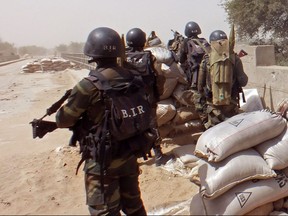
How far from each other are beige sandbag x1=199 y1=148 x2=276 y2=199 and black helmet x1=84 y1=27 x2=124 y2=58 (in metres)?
1.19

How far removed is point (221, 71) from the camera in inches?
148

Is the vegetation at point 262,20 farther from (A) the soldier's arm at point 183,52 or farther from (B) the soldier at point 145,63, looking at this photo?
(B) the soldier at point 145,63

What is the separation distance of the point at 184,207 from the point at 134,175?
694 mm

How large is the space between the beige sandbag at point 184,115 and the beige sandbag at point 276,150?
6.16 feet

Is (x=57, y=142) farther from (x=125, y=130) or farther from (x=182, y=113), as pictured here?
(x=125, y=130)

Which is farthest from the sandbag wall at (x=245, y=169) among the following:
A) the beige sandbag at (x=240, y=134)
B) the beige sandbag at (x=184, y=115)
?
the beige sandbag at (x=184, y=115)

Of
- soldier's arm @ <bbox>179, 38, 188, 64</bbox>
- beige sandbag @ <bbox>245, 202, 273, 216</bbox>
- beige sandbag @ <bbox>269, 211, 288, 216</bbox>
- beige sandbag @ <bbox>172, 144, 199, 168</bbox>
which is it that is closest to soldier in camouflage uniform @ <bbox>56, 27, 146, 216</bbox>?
beige sandbag @ <bbox>245, 202, 273, 216</bbox>

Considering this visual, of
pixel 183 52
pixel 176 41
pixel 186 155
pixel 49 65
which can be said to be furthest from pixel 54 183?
pixel 49 65

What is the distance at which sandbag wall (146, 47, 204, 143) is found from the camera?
15.3 ft

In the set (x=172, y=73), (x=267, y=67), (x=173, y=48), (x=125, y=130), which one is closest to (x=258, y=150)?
(x=125, y=130)

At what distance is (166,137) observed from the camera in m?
5.05

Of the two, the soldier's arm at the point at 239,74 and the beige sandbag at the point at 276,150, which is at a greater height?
the soldier's arm at the point at 239,74

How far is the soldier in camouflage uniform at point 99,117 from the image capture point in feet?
7.35

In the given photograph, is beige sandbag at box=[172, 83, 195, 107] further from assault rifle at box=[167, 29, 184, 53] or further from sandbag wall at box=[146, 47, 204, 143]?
assault rifle at box=[167, 29, 184, 53]
